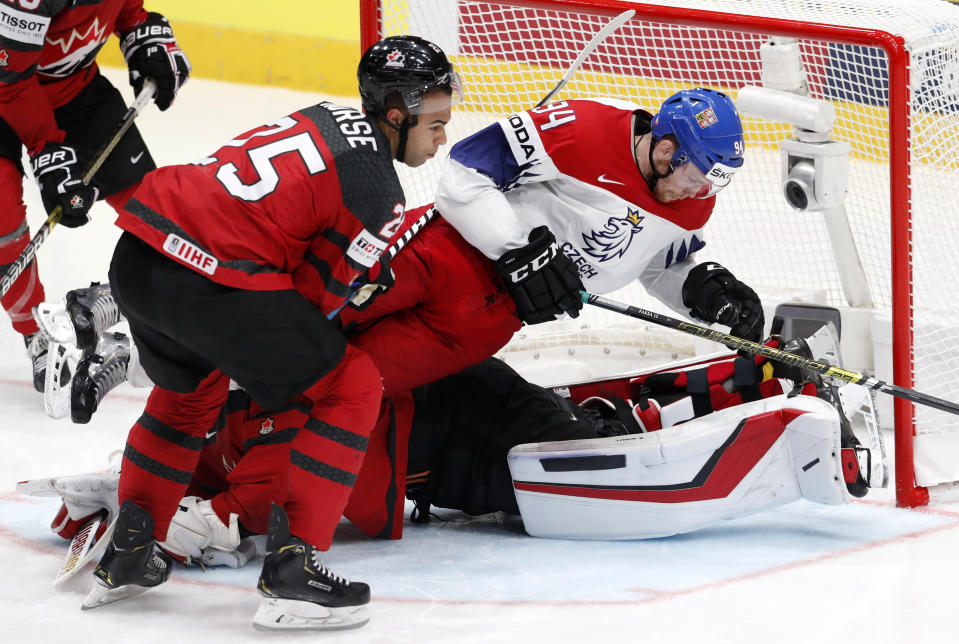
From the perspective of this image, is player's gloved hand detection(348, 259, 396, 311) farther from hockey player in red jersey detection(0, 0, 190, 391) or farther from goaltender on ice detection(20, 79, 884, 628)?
hockey player in red jersey detection(0, 0, 190, 391)

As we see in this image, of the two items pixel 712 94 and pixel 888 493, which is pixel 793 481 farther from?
pixel 712 94

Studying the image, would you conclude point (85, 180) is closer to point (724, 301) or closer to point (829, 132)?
point (724, 301)

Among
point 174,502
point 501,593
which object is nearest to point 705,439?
point 501,593

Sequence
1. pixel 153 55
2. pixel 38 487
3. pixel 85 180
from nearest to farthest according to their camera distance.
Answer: pixel 38 487 < pixel 85 180 < pixel 153 55

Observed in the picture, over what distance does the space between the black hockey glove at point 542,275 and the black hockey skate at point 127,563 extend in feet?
2.85

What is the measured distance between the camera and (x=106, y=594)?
2.48m

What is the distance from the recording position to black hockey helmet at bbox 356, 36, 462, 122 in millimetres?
2416

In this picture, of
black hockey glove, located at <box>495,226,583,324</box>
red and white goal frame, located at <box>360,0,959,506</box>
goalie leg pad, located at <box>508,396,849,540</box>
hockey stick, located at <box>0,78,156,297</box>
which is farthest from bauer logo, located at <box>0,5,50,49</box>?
goalie leg pad, located at <box>508,396,849,540</box>

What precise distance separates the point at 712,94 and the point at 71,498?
1547 mm

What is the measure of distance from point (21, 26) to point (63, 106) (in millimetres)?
473

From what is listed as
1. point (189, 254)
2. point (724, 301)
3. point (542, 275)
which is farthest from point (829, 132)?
point (189, 254)

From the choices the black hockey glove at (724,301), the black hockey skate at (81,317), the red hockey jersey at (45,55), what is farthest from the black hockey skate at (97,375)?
the black hockey glove at (724,301)

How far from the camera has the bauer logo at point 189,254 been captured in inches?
89.8

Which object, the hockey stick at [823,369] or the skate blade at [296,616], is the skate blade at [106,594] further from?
the hockey stick at [823,369]
